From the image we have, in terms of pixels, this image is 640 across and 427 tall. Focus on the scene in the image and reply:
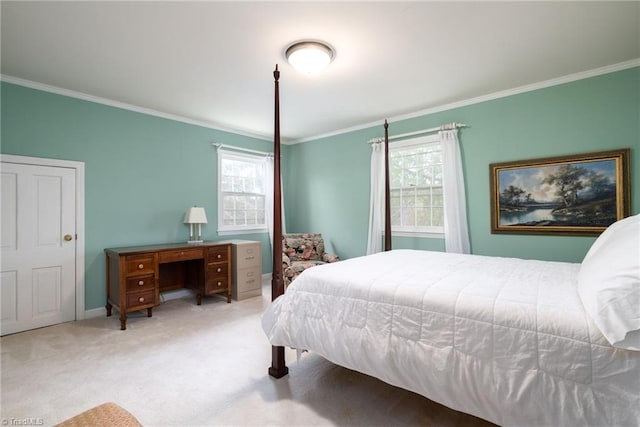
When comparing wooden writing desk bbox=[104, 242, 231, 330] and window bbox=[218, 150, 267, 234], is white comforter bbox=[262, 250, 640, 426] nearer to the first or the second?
wooden writing desk bbox=[104, 242, 231, 330]

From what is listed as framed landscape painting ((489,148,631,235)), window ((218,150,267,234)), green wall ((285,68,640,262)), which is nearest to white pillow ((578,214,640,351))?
framed landscape painting ((489,148,631,235))

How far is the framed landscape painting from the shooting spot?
3.02 m

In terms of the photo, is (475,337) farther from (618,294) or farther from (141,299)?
(141,299)

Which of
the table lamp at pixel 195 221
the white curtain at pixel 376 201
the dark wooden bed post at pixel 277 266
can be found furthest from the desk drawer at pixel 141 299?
the white curtain at pixel 376 201

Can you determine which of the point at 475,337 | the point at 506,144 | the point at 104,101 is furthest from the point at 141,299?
the point at 506,144

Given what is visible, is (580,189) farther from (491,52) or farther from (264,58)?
(264,58)

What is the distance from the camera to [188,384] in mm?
2180

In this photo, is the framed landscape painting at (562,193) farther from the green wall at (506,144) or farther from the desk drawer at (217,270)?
the desk drawer at (217,270)

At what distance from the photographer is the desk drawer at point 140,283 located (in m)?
3.40

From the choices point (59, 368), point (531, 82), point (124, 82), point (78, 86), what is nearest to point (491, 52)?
point (531, 82)

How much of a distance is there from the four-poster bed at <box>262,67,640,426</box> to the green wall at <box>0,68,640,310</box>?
1.79m

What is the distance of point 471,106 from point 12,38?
4525 millimetres

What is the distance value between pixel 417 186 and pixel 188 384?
352cm

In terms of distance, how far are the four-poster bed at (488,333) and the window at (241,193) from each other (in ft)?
10.4
